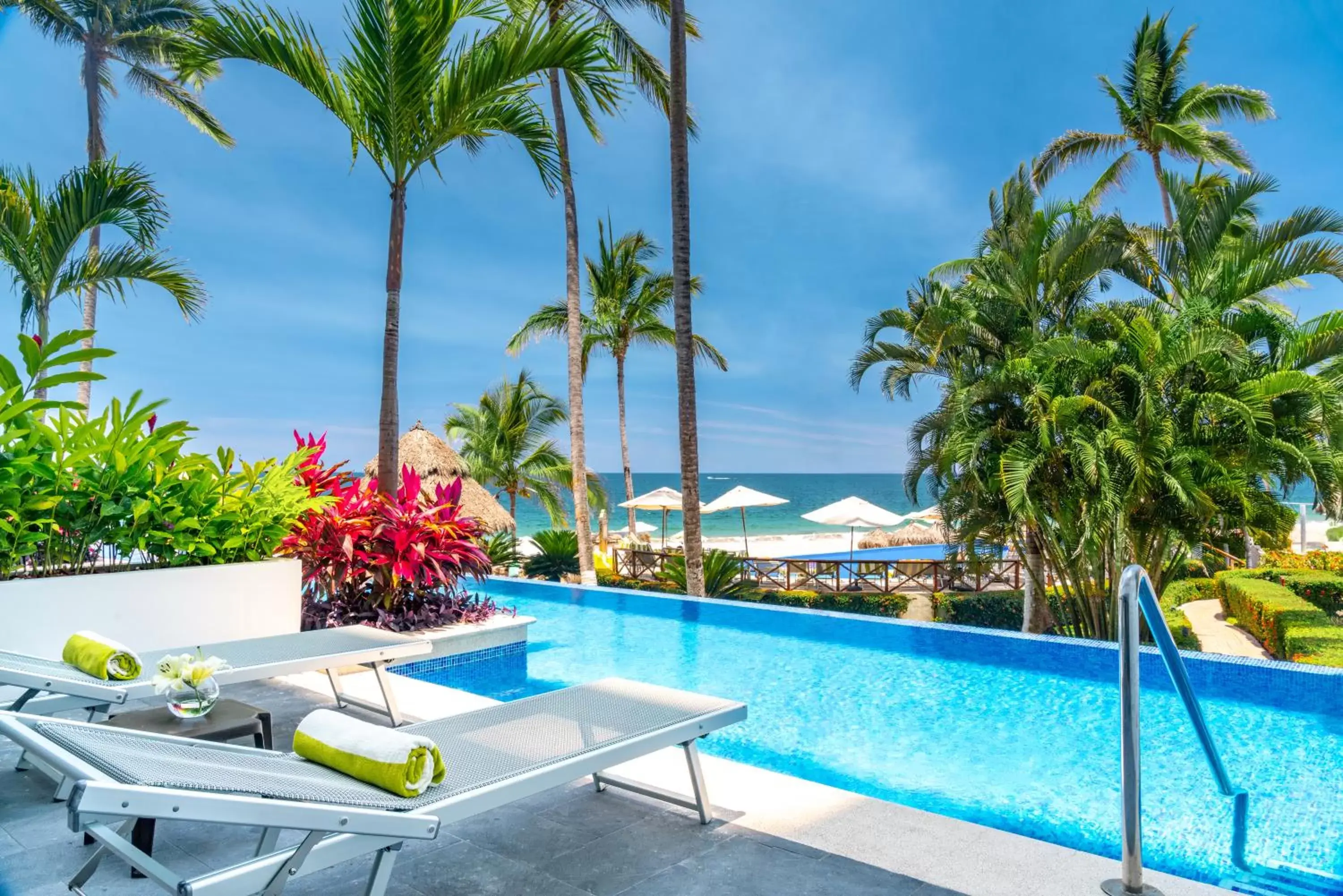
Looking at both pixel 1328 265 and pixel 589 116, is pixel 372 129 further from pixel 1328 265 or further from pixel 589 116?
pixel 1328 265

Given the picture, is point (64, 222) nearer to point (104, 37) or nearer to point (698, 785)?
point (698, 785)

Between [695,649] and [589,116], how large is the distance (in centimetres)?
877

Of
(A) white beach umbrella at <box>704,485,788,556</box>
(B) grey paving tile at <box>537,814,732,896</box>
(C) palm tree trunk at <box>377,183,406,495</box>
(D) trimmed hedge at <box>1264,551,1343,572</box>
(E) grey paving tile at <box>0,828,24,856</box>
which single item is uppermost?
(C) palm tree trunk at <box>377,183,406,495</box>

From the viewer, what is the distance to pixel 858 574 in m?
15.7

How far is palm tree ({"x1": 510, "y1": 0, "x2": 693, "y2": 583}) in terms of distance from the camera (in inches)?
478

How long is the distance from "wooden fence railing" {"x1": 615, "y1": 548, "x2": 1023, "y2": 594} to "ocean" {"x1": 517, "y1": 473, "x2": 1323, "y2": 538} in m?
14.8

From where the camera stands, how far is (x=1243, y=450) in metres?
8.06

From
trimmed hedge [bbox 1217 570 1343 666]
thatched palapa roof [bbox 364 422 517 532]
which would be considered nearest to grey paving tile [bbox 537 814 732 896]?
trimmed hedge [bbox 1217 570 1343 666]

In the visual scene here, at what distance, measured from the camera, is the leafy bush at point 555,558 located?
1442 cm

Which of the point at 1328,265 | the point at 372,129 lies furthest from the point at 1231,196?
the point at 372,129

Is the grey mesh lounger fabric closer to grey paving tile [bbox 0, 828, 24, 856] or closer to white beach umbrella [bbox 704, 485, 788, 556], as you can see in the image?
grey paving tile [bbox 0, 828, 24, 856]

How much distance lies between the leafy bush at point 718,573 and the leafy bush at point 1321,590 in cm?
733

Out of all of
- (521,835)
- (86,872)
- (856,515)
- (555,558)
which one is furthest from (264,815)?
(856,515)

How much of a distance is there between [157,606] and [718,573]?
744cm
